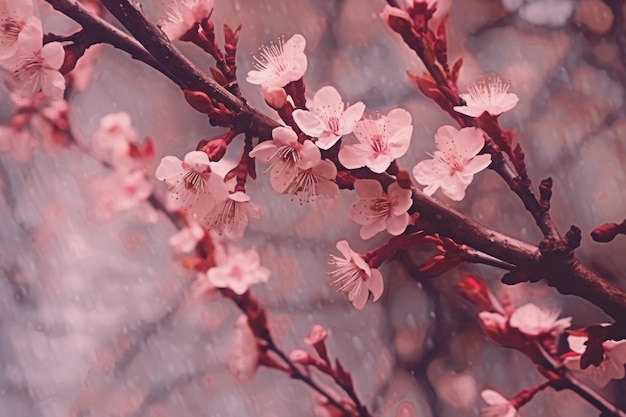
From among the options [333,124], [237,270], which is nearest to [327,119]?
[333,124]

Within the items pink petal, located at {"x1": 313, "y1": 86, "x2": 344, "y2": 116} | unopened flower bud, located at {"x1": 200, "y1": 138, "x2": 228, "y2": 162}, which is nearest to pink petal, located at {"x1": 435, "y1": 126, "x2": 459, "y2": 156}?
pink petal, located at {"x1": 313, "y1": 86, "x2": 344, "y2": 116}

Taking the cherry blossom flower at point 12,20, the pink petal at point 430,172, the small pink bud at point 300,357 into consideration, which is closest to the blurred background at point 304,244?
the small pink bud at point 300,357

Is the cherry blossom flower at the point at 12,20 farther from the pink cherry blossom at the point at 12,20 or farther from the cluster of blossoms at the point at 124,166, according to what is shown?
the cluster of blossoms at the point at 124,166

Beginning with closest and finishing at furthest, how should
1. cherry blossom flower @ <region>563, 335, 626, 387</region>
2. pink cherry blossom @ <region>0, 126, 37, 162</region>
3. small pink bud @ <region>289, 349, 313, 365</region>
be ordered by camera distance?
1. cherry blossom flower @ <region>563, 335, 626, 387</region>
2. small pink bud @ <region>289, 349, 313, 365</region>
3. pink cherry blossom @ <region>0, 126, 37, 162</region>

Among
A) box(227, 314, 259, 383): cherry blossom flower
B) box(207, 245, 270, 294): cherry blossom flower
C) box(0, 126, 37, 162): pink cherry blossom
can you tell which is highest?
box(0, 126, 37, 162): pink cherry blossom

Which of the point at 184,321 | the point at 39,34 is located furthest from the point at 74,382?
the point at 39,34

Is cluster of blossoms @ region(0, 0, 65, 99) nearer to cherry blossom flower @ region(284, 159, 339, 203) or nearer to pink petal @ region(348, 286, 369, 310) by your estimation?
cherry blossom flower @ region(284, 159, 339, 203)
